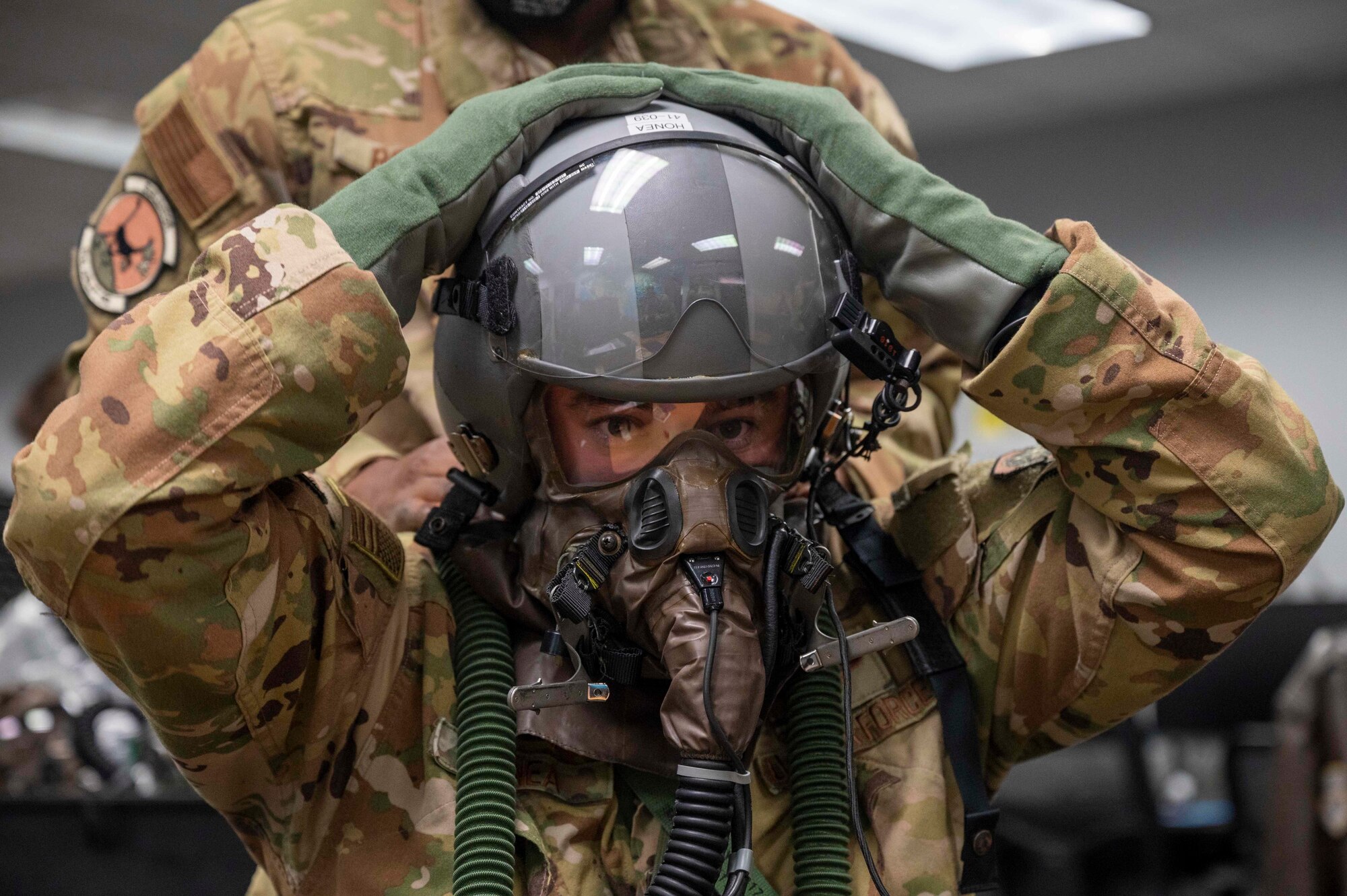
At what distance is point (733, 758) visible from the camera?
55.3 inches

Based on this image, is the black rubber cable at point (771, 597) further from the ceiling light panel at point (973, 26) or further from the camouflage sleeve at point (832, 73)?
the ceiling light panel at point (973, 26)

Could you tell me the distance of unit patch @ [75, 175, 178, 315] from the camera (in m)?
2.21

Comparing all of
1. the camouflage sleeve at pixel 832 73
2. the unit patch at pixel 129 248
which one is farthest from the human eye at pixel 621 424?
the unit patch at pixel 129 248

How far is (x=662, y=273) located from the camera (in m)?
1.49

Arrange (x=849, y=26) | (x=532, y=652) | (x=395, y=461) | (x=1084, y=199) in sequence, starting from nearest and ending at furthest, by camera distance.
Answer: (x=532, y=652) → (x=395, y=461) → (x=849, y=26) → (x=1084, y=199)

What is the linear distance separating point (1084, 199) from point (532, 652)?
5.98 meters

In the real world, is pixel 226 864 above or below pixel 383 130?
below

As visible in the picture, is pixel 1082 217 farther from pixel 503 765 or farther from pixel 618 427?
pixel 503 765

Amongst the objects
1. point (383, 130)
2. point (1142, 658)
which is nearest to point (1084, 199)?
point (383, 130)

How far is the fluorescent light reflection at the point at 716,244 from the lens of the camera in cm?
150

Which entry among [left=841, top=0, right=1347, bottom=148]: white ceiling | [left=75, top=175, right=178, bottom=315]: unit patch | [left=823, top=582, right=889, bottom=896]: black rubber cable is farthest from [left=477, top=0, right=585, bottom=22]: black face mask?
[left=841, top=0, right=1347, bottom=148]: white ceiling

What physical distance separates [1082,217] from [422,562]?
5.70m

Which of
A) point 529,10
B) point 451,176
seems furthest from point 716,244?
point 529,10

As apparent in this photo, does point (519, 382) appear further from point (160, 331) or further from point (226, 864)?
point (226, 864)
